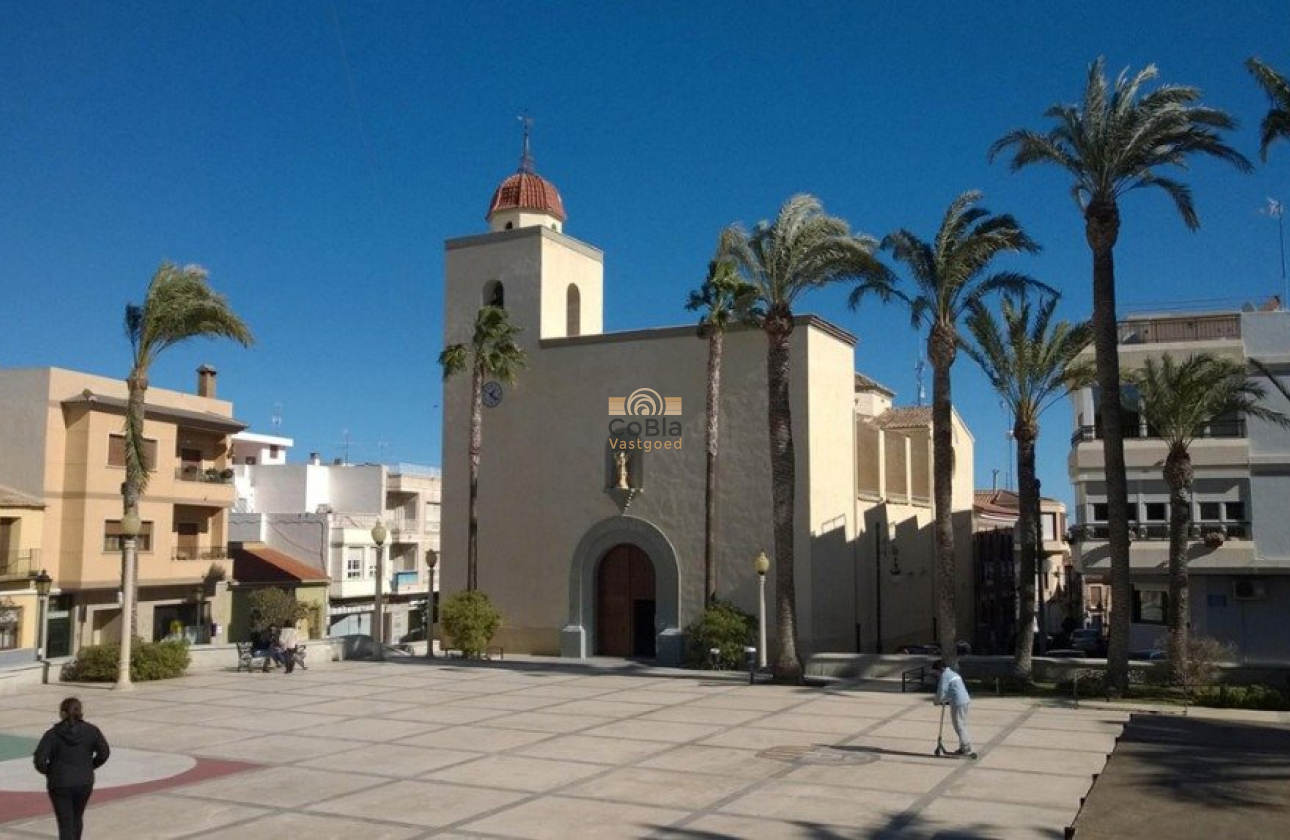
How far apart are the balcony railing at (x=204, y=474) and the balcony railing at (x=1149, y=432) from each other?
31.7m

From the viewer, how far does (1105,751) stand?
666 inches

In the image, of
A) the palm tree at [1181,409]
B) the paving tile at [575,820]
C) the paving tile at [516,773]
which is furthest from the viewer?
the palm tree at [1181,409]

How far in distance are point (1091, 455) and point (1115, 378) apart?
9607 mm

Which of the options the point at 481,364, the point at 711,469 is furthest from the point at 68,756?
the point at 481,364

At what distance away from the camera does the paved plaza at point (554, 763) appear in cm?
1271

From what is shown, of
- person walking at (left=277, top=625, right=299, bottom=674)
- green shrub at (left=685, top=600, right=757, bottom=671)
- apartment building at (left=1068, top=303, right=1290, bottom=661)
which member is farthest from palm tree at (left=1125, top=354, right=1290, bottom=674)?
person walking at (left=277, top=625, right=299, bottom=674)

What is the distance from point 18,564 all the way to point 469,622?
47.5ft

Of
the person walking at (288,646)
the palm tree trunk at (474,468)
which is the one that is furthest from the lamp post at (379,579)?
the palm tree trunk at (474,468)

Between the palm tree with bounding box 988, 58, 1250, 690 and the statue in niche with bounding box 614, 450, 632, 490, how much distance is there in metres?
14.8

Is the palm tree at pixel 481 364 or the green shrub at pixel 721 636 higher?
the palm tree at pixel 481 364

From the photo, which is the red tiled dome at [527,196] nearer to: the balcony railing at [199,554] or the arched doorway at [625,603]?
the arched doorway at [625,603]

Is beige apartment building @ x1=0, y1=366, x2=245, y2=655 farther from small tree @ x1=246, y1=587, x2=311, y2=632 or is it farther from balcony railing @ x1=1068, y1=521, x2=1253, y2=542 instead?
balcony railing @ x1=1068, y1=521, x2=1253, y2=542

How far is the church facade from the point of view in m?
33.0

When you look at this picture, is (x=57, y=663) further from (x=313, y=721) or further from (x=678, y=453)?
(x=678, y=453)
